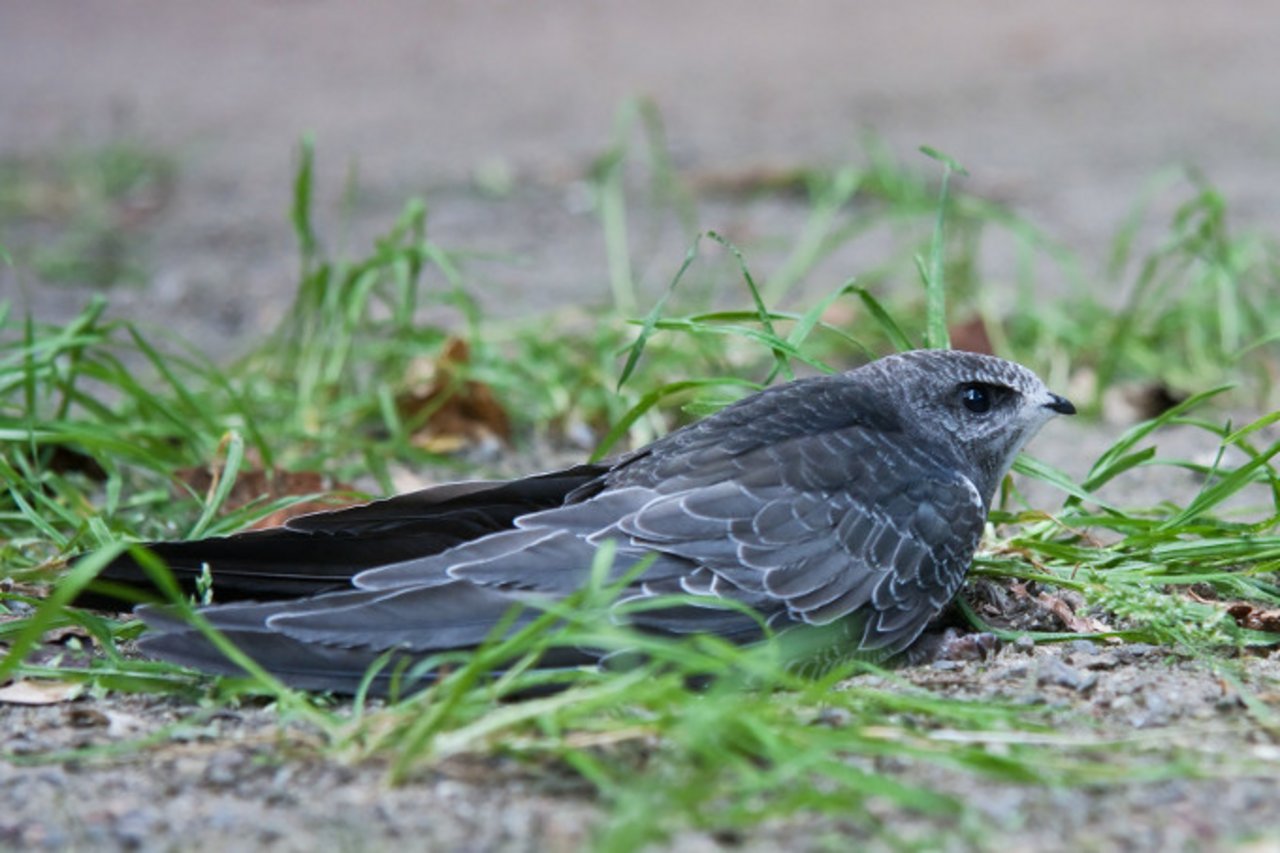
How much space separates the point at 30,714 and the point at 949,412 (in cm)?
184

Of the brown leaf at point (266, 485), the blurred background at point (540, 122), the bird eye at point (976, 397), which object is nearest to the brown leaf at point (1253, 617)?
the bird eye at point (976, 397)

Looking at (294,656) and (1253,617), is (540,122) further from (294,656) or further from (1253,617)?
(294,656)

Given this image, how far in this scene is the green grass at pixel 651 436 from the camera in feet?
7.62

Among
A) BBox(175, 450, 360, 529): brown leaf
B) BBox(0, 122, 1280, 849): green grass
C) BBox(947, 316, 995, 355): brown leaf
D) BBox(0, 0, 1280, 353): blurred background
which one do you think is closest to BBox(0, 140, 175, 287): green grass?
BBox(0, 0, 1280, 353): blurred background

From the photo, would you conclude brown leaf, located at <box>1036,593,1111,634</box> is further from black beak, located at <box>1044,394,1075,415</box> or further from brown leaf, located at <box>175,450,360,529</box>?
brown leaf, located at <box>175,450,360,529</box>

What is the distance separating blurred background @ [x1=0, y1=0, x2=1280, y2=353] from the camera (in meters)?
7.25

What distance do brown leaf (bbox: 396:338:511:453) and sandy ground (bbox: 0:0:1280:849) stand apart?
17.1 inches

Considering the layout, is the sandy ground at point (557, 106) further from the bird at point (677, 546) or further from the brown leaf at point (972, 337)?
the bird at point (677, 546)

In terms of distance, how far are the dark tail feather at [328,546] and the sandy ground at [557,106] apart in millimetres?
1997

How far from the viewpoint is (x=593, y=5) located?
35.7 ft

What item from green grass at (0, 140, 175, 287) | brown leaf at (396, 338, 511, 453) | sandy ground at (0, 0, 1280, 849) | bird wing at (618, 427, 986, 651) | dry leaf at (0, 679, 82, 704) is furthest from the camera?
sandy ground at (0, 0, 1280, 849)

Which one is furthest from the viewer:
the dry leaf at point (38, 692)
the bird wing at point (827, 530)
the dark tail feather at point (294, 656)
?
the bird wing at point (827, 530)

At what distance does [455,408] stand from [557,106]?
525 cm

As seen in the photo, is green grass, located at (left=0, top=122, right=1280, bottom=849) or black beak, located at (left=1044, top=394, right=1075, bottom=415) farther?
black beak, located at (left=1044, top=394, right=1075, bottom=415)
